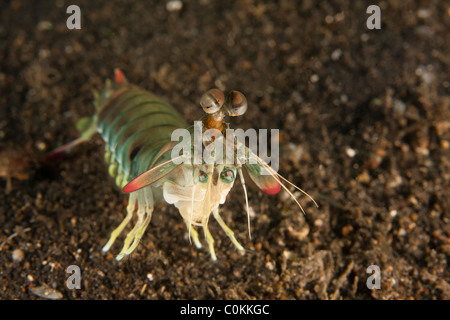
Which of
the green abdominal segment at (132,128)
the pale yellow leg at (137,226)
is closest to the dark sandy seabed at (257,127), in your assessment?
the pale yellow leg at (137,226)

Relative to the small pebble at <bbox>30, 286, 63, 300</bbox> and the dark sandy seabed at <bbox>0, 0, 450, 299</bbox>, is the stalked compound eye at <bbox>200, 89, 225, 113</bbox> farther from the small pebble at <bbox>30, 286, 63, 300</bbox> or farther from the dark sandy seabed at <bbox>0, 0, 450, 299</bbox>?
the small pebble at <bbox>30, 286, 63, 300</bbox>

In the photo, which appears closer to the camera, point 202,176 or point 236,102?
point 236,102

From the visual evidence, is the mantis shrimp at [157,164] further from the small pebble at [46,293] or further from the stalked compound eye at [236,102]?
the small pebble at [46,293]

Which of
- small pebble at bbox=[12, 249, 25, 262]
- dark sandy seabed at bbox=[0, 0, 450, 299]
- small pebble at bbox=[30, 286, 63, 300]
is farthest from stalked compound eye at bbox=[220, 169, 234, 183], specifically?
small pebble at bbox=[12, 249, 25, 262]

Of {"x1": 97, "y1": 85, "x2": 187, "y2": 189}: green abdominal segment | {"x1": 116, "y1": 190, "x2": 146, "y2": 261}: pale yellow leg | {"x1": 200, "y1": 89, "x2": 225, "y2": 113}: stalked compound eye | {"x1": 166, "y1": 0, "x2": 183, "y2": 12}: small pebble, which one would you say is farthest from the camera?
{"x1": 166, "y1": 0, "x2": 183, "y2": 12}: small pebble

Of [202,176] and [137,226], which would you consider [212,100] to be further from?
[137,226]

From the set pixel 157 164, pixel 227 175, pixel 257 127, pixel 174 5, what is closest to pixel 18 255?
pixel 157 164

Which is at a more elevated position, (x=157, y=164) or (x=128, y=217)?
(x=157, y=164)

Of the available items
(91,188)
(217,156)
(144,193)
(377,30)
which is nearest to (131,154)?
(144,193)
